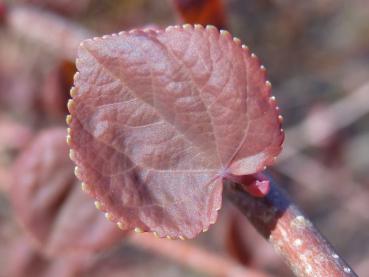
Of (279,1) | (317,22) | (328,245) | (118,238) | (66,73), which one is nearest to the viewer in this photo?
(328,245)

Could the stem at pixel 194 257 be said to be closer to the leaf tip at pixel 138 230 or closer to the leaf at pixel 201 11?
the leaf at pixel 201 11

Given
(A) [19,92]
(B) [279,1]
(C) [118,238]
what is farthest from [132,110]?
(B) [279,1]

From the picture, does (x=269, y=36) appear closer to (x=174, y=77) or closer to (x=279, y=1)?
(x=279, y=1)

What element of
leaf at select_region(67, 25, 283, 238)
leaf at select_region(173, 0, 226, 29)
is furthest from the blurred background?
leaf at select_region(67, 25, 283, 238)

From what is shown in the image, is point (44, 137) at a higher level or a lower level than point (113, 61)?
lower

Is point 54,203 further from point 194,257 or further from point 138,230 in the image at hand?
point 138,230

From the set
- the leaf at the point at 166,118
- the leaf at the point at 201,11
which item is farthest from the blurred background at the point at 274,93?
the leaf at the point at 166,118
